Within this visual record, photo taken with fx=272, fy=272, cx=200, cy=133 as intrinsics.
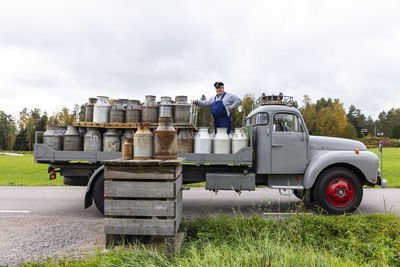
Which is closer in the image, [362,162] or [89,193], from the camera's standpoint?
[89,193]

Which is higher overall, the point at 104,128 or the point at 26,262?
the point at 104,128

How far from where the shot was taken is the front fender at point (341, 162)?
5410mm

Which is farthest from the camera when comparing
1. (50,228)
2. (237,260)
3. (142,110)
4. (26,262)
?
(142,110)

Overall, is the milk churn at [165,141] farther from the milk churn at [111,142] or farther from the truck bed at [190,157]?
the milk churn at [111,142]

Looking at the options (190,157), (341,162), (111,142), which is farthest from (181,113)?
(341,162)

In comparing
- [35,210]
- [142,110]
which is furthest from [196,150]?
[35,210]

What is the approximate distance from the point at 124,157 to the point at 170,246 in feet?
4.25

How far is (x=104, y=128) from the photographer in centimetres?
557

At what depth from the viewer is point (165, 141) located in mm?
3494

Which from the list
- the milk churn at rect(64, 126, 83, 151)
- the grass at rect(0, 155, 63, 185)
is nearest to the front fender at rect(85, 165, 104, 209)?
the milk churn at rect(64, 126, 83, 151)

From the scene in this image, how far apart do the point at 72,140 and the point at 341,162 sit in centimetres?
539

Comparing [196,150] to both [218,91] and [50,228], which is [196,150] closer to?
[218,91]

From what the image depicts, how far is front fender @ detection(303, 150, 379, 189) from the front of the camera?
17.7 feet

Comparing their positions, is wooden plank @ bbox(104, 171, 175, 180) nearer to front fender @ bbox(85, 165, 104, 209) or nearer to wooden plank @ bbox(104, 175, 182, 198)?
wooden plank @ bbox(104, 175, 182, 198)
